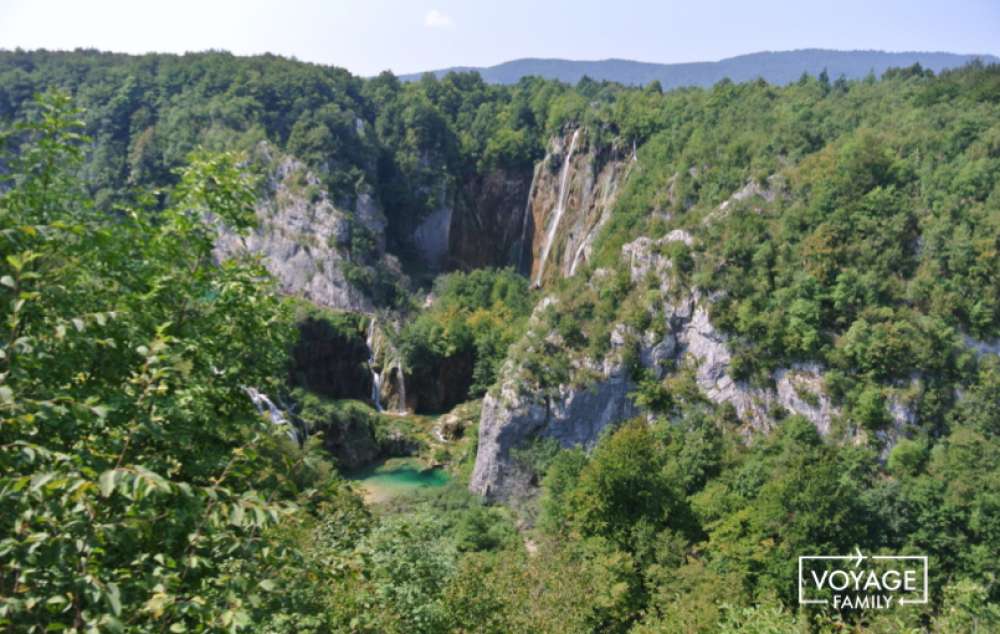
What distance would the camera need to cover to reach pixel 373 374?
45.4m

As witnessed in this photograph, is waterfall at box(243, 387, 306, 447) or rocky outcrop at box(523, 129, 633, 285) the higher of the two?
rocky outcrop at box(523, 129, 633, 285)

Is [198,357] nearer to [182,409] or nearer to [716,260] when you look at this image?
[182,409]

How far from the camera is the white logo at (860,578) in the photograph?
18.3 metres

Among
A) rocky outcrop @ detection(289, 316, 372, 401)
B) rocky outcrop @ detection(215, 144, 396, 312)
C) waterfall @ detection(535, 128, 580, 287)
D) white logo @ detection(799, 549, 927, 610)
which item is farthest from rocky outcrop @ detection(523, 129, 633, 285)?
white logo @ detection(799, 549, 927, 610)

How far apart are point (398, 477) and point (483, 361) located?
11798 mm

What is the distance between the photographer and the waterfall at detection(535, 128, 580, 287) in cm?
5619

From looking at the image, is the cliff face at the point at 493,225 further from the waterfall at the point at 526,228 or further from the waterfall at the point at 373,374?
the waterfall at the point at 373,374

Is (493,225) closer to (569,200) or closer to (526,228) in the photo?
(526,228)

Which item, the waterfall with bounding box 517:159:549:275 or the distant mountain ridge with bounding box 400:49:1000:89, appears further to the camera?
the distant mountain ridge with bounding box 400:49:1000:89

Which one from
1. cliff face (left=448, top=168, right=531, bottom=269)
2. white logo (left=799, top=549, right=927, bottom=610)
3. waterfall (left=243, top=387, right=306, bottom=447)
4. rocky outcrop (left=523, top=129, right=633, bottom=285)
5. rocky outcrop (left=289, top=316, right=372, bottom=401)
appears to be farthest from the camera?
cliff face (left=448, top=168, right=531, bottom=269)

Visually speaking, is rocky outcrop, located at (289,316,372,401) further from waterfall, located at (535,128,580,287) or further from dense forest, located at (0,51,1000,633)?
waterfall, located at (535,128,580,287)

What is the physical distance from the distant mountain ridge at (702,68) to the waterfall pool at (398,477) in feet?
438

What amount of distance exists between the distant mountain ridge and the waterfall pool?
438ft

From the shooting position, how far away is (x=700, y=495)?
24.6m
